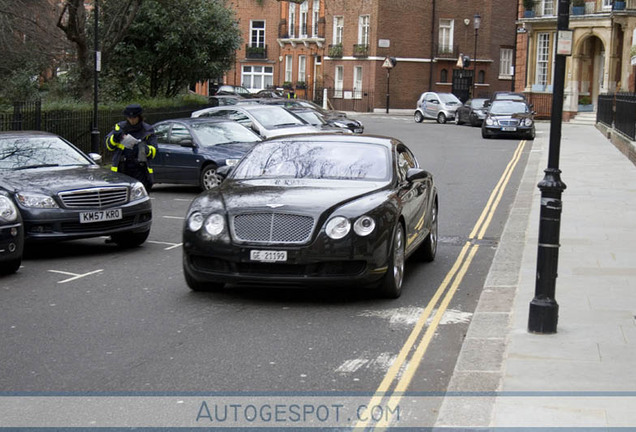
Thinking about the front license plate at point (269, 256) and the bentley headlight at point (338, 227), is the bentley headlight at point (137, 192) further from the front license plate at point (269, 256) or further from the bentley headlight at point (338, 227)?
the bentley headlight at point (338, 227)

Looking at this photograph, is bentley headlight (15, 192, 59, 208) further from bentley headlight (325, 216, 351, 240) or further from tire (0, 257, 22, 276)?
bentley headlight (325, 216, 351, 240)

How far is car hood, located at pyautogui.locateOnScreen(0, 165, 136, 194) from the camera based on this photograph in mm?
11492

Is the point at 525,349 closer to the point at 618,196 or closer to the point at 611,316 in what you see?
the point at 611,316

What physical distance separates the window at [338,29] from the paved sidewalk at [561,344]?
5337cm

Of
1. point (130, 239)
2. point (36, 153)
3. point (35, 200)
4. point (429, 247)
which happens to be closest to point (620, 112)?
point (429, 247)

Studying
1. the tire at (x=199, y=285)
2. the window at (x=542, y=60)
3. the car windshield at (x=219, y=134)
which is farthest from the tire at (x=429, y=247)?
the window at (x=542, y=60)

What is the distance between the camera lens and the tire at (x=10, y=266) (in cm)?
1019

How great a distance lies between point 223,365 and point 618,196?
1263cm

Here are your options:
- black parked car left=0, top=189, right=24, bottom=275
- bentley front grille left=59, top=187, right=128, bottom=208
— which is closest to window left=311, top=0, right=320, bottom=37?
bentley front grille left=59, top=187, right=128, bottom=208

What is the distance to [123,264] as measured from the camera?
11008 millimetres

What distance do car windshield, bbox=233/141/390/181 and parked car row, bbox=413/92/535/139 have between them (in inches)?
1012

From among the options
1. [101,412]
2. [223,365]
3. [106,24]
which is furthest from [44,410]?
[106,24]

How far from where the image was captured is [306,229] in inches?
336

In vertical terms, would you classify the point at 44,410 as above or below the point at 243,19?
below
